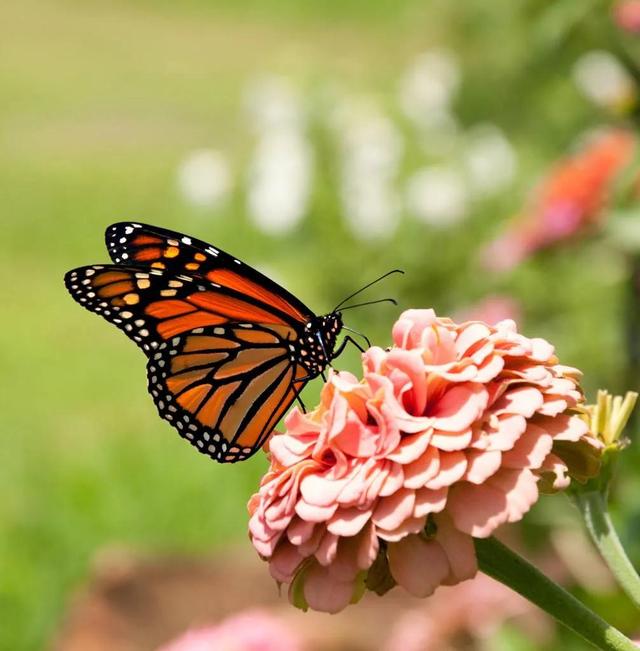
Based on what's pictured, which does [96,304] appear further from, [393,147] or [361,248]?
[393,147]

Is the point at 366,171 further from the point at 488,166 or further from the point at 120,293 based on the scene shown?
the point at 120,293

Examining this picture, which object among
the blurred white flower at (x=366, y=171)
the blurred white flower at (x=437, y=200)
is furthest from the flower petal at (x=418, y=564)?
the blurred white flower at (x=437, y=200)

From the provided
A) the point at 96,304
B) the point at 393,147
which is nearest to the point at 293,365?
the point at 96,304

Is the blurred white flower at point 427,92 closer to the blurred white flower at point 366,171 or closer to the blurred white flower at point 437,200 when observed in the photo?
the blurred white flower at point 366,171

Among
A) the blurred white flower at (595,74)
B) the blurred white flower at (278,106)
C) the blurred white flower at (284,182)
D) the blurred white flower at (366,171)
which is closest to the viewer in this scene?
the blurred white flower at (595,74)

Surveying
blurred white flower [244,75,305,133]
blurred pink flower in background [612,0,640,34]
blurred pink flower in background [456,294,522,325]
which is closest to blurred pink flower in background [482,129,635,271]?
blurred pink flower in background [612,0,640,34]

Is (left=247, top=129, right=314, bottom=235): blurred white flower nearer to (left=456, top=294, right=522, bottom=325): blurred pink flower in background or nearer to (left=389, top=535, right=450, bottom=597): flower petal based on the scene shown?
(left=456, top=294, right=522, bottom=325): blurred pink flower in background

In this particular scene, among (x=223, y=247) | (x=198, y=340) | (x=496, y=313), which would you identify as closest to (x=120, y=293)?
(x=198, y=340)
